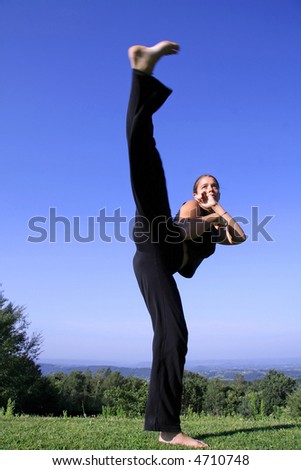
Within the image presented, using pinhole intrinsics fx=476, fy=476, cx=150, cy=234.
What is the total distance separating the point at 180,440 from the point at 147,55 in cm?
288

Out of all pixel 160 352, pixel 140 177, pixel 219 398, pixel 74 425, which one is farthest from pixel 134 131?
pixel 219 398

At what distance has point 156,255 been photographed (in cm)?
381

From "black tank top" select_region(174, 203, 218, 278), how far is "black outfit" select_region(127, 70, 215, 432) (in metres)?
0.23

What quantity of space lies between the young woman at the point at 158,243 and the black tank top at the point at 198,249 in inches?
2.7

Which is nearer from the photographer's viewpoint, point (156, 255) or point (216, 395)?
point (156, 255)

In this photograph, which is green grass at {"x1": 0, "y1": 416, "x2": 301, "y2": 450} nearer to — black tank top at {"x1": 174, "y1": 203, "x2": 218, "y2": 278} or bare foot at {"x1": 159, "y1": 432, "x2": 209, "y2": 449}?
bare foot at {"x1": 159, "y1": 432, "x2": 209, "y2": 449}

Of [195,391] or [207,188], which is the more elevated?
[207,188]

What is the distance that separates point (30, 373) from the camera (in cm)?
1964

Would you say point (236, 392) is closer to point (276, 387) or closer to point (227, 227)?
point (276, 387)

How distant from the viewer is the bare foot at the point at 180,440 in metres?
3.51

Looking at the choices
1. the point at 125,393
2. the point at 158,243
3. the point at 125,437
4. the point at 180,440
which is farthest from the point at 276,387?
the point at 158,243

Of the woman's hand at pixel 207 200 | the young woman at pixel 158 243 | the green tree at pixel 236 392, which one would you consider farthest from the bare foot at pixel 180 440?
the green tree at pixel 236 392
